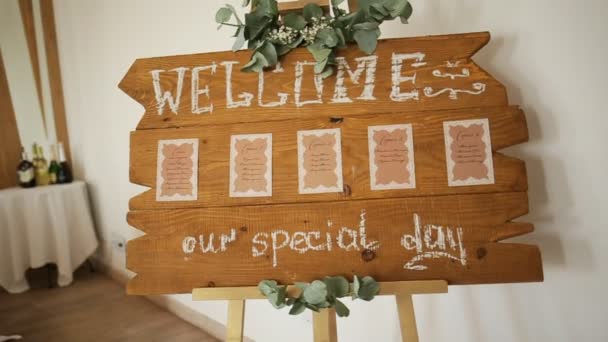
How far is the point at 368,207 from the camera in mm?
899

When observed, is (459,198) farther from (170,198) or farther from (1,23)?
(1,23)

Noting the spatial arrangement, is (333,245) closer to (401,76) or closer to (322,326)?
(322,326)

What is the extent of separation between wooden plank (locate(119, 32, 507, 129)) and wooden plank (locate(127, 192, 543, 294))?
9.1 inches

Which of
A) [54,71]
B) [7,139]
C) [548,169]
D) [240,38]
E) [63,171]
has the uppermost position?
[54,71]

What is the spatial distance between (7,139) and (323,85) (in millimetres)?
2833

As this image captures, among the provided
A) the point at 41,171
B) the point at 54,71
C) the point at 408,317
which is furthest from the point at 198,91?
the point at 54,71

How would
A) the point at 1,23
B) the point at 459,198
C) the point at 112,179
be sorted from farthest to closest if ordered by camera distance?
1. the point at 1,23
2. the point at 112,179
3. the point at 459,198

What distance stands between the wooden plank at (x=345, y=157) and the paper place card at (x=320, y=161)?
1 cm

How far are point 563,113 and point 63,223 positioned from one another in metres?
2.84

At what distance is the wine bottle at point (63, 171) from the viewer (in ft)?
9.00

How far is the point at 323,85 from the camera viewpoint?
3.14ft

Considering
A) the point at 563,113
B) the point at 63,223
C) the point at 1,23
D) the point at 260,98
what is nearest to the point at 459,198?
the point at 563,113

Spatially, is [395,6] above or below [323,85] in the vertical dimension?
above

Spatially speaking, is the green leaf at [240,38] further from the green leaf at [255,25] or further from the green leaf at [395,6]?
the green leaf at [395,6]
